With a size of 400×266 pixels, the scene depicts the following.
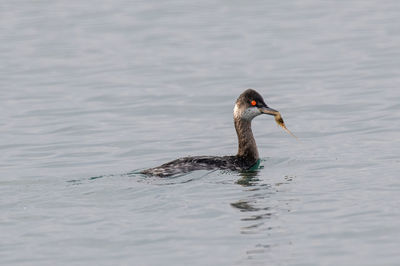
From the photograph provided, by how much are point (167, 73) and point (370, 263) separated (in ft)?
70.3

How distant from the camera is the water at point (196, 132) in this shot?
15.3 meters

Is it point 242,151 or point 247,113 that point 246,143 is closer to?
point 242,151

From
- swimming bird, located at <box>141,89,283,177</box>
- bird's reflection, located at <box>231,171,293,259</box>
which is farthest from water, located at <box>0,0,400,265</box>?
swimming bird, located at <box>141,89,283,177</box>

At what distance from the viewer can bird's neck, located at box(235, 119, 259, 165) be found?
69.8ft

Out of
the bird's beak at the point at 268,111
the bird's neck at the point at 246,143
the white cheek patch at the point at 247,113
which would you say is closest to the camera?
the bird's beak at the point at 268,111

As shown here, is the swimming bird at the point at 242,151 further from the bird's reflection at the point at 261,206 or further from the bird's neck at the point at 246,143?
the bird's reflection at the point at 261,206

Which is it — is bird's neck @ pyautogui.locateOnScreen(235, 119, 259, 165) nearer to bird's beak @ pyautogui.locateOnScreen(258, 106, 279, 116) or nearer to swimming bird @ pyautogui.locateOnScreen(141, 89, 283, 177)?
swimming bird @ pyautogui.locateOnScreen(141, 89, 283, 177)

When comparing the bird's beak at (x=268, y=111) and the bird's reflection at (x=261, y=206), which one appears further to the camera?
the bird's beak at (x=268, y=111)

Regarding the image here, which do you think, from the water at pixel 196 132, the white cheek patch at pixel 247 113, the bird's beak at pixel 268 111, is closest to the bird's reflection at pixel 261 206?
the water at pixel 196 132

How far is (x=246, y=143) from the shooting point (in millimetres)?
21328

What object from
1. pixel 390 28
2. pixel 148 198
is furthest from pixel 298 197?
pixel 390 28

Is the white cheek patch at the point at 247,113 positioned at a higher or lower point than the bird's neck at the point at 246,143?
higher

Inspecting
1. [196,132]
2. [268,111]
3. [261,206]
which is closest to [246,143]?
[268,111]

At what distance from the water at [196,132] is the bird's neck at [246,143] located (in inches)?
14.3
